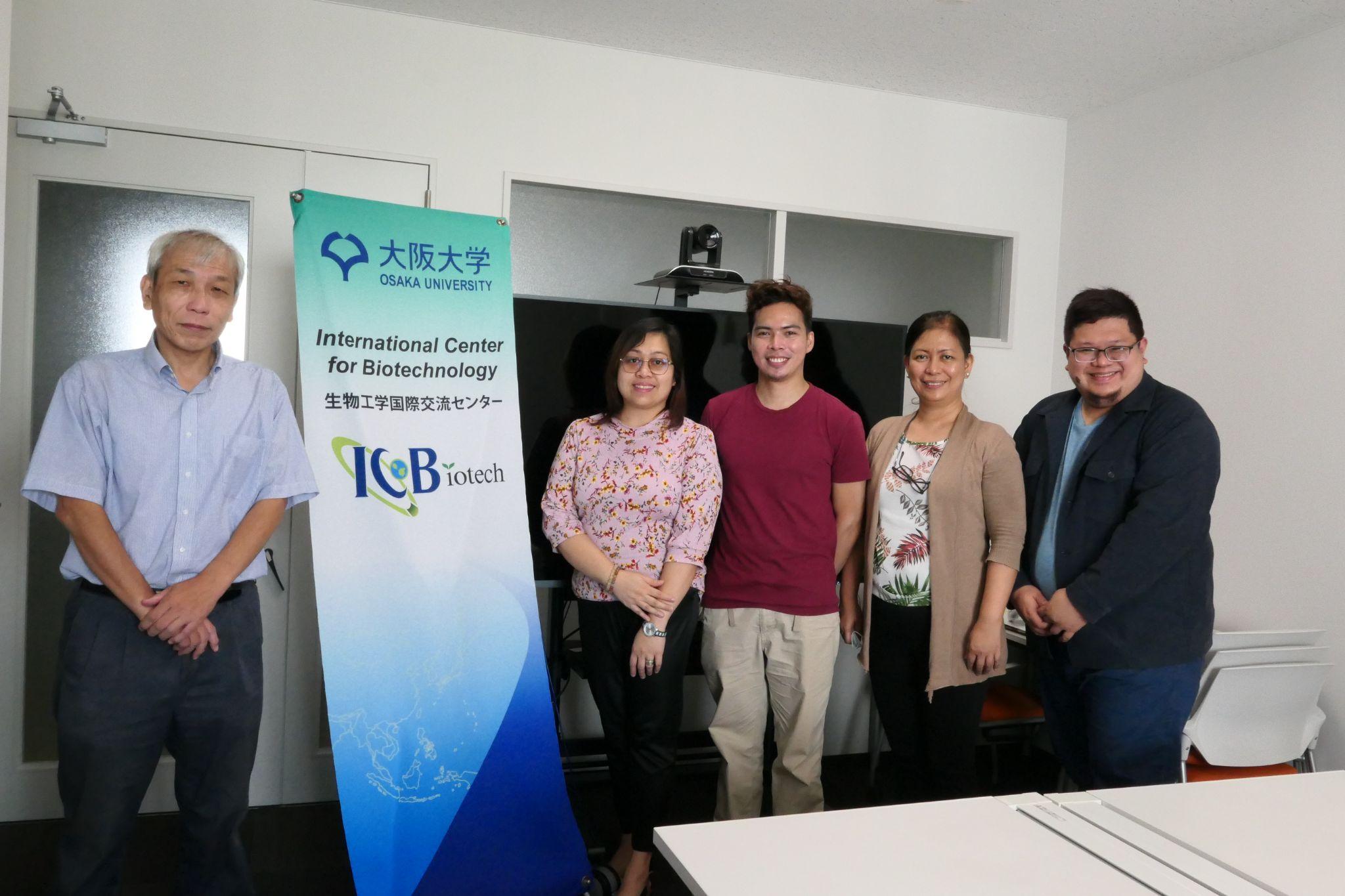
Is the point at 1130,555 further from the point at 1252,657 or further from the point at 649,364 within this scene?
the point at 649,364

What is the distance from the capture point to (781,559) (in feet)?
8.04

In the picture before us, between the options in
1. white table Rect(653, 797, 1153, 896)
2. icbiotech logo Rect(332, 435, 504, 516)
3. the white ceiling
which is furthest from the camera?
the white ceiling

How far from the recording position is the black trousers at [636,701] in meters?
2.47

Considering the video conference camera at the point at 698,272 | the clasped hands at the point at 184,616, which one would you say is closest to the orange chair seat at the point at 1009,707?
the video conference camera at the point at 698,272

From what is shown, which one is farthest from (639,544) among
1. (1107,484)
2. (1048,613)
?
(1107,484)

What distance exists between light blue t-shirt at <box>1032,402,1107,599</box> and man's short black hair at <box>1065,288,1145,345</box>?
23 cm

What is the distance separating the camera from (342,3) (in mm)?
3184

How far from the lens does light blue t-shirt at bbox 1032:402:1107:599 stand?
2.27 metres

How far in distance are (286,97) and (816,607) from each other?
2422 millimetres

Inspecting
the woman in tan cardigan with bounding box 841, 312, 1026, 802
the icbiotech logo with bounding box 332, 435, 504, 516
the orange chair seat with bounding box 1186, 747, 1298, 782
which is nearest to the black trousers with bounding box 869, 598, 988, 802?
the woman in tan cardigan with bounding box 841, 312, 1026, 802

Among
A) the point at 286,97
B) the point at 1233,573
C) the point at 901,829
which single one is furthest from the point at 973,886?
the point at 286,97

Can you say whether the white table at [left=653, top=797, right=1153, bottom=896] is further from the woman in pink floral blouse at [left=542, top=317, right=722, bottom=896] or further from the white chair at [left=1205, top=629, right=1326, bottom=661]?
the white chair at [left=1205, top=629, right=1326, bottom=661]

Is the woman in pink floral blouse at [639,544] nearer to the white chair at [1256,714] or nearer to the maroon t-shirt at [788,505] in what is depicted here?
the maroon t-shirt at [788,505]

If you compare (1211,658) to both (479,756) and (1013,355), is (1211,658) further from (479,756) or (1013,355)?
(479,756)
